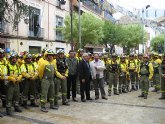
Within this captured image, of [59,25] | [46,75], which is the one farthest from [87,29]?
[46,75]

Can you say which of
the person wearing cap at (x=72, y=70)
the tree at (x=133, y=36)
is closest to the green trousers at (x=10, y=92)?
the person wearing cap at (x=72, y=70)

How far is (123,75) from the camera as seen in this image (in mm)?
13711

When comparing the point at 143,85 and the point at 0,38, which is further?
the point at 0,38

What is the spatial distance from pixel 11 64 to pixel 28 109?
1.69 meters

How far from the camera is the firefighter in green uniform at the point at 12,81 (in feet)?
29.5

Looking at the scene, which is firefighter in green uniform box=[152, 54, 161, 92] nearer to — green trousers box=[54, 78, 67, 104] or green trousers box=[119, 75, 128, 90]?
green trousers box=[119, 75, 128, 90]

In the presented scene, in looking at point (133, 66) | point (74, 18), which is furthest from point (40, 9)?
point (133, 66)

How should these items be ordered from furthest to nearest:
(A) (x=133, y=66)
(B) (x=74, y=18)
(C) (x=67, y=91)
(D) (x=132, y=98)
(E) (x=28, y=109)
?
(B) (x=74, y=18) < (A) (x=133, y=66) < (D) (x=132, y=98) < (C) (x=67, y=91) < (E) (x=28, y=109)

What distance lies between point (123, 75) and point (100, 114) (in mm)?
4840

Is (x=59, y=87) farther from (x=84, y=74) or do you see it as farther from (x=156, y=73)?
(x=156, y=73)

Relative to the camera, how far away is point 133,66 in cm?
1455

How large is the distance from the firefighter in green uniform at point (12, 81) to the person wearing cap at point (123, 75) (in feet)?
18.6

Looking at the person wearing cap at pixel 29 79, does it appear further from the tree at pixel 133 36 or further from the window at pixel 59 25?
the tree at pixel 133 36

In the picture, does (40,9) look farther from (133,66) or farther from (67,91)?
(67,91)
